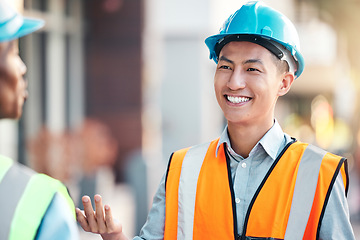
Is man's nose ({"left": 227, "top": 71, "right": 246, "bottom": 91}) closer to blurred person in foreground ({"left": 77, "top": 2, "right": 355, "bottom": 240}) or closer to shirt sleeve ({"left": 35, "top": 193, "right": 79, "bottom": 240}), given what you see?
blurred person in foreground ({"left": 77, "top": 2, "right": 355, "bottom": 240})

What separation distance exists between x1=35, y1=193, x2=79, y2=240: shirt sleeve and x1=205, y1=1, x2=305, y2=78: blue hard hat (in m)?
1.11

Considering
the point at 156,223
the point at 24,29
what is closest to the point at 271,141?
the point at 156,223

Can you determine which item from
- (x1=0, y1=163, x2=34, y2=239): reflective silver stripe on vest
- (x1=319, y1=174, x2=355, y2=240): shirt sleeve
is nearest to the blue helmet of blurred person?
(x1=0, y1=163, x2=34, y2=239): reflective silver stripe on vest

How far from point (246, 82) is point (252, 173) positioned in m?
0.41

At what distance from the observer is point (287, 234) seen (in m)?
2.49

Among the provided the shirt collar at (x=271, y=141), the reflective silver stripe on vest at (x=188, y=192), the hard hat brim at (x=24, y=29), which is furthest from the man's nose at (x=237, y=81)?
the hard hat brim at (x=24, y=29)

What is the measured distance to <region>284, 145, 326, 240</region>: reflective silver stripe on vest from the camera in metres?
2.49

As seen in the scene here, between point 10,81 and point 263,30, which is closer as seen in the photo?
point 10,81

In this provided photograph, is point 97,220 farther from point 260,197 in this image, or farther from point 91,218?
point 260,197

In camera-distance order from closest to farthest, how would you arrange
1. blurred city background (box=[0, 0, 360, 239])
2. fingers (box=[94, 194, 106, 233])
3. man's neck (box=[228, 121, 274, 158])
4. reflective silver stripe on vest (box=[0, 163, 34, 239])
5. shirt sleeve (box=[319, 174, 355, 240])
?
reflective silver stripe on vest (box=[0, 163, 34, 239]) → shirt sleeve (box=[319, 174, 355, 240]) → fingers (box=[94, 194, 106, 233]) → man's neck (box=[228, 121, 274, 158]) → blurred city background (box=[0, 0, 360, 239])

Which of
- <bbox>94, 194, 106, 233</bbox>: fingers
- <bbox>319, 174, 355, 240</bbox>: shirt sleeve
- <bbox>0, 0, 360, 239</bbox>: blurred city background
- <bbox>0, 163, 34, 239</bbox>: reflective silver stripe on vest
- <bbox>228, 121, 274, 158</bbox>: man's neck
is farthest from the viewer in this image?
<bbox>0, 0, 360, 239</bbox>: blurred city background

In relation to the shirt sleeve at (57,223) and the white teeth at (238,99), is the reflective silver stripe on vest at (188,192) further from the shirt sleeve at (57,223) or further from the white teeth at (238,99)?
the shirt sleeve at (57,223)

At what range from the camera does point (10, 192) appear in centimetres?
203

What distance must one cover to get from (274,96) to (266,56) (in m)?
0.20
